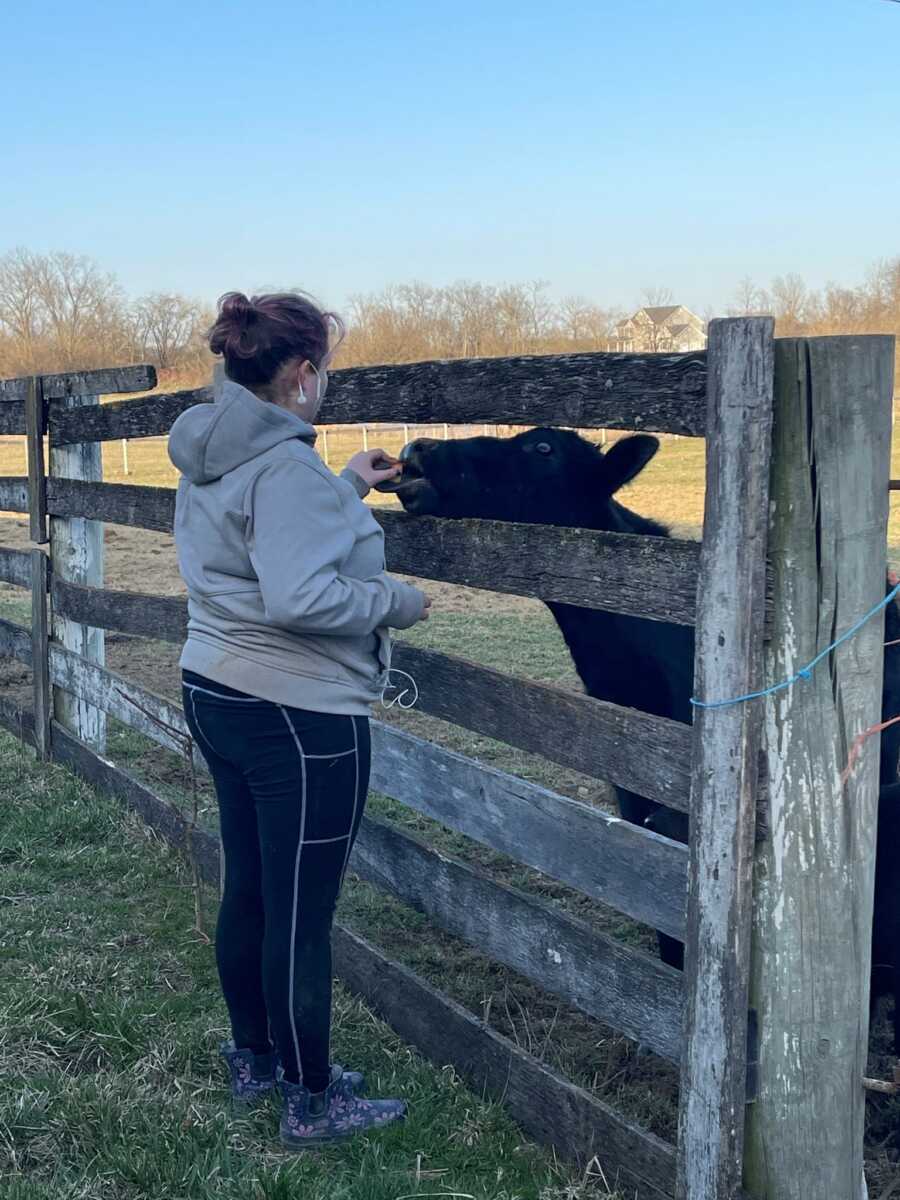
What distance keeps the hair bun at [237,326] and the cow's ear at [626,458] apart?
1351mm

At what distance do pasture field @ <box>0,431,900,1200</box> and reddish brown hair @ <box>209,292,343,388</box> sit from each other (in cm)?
199

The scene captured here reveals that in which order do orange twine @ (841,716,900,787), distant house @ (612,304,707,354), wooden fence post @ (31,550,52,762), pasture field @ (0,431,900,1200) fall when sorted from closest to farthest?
1. orange twine @ (841,716,900,787)
2. pasture field @ (0,431,900,1200)
3. wooden fence post @ (31,550,52,762)
4. distant house @ (612,304,707,354)

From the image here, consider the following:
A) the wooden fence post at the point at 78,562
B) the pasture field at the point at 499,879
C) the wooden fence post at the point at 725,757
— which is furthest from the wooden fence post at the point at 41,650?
the wooden fence post at the point at 725,757

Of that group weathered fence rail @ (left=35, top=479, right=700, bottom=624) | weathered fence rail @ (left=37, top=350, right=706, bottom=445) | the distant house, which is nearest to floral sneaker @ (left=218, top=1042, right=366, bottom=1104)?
weathered fence rail @ (left=35, top=479, right=700, bottom=624)

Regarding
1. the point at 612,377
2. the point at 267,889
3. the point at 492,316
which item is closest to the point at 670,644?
the point at 612,377

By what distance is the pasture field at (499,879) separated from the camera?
332 cm

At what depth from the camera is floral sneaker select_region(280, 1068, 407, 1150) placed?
2.89m

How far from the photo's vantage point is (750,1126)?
2342 mm

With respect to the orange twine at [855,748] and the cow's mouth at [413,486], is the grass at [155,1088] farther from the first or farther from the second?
the cow's mouth at [413,486]

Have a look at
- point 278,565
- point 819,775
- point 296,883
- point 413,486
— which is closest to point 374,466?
point 413,486

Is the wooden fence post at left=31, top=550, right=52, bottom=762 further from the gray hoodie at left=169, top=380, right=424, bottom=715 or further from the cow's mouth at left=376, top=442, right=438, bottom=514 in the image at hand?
the gray hoodie at left=169, top=380, right=424, bottom=715

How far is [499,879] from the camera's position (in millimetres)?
4797

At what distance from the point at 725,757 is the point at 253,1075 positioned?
1.76 metres

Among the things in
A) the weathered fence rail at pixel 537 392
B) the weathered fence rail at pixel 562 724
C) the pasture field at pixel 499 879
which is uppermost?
the weathered fence rail at pixel 537 392
